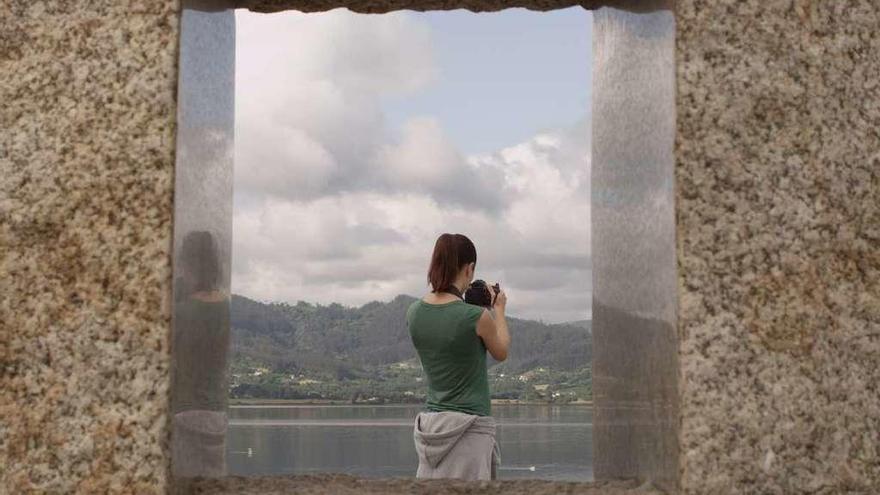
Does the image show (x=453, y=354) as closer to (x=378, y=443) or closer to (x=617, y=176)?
(x=617, y=176)

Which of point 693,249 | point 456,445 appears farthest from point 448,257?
point 693,249

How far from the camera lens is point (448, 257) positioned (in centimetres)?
455

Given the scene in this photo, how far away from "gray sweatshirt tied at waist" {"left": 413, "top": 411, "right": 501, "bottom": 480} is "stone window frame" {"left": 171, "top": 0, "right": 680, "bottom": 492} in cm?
64

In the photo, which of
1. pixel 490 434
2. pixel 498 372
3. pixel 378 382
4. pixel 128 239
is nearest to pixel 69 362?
pixel 128 239

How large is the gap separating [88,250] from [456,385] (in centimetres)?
172

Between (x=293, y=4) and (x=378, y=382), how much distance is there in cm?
9203

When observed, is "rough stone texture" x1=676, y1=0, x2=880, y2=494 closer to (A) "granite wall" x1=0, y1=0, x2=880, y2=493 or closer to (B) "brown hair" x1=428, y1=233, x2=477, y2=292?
(A) "granite wall" x1=0, y1=0, x2=880, y2=493

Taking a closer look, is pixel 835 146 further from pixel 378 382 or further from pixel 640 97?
pixel 378 382

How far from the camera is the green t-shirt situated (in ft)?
14.4

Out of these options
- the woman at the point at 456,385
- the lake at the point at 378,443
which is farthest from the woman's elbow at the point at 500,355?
the lake at the point at 378,443

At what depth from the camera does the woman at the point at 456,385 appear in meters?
4.39

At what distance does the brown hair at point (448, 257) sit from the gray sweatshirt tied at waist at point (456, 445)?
0.60 metres

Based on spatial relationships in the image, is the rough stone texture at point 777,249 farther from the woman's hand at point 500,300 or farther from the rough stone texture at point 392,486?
the woman's hand at point 500,300

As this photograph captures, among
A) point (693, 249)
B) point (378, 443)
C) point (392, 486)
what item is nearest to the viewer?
point (693, 249)
